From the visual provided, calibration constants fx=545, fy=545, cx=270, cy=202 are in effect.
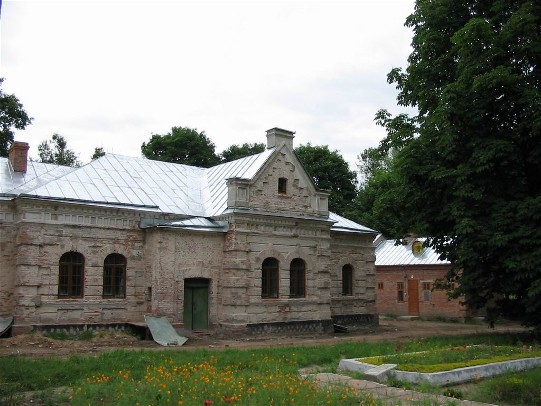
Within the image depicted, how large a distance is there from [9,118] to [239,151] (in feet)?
61.0

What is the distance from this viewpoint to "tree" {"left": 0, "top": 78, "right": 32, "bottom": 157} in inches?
1300

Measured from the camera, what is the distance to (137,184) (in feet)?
76.9

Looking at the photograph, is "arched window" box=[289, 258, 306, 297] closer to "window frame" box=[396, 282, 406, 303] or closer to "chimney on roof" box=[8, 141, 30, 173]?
"chimney on roof" box=[8, 141, 30, 173]

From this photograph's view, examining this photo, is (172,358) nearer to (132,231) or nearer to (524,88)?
(132,231)

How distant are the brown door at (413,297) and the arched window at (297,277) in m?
12.1

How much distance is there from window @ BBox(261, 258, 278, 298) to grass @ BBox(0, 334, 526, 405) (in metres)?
6.94

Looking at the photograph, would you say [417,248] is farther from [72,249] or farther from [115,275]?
[72,249]

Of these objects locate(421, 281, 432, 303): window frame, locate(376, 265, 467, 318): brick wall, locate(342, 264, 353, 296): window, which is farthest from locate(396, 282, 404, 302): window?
locate(342, 264, 353, 296): window

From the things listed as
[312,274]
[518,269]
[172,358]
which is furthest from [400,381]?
[312,274]

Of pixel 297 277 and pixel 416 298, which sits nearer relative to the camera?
pixel 297 277

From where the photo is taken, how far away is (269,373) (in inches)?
458

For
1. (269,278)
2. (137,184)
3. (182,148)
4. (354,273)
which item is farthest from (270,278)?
(182,148)

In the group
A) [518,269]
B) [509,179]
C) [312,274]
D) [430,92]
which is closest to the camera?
[518,269]

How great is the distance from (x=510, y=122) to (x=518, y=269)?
17.5ft
